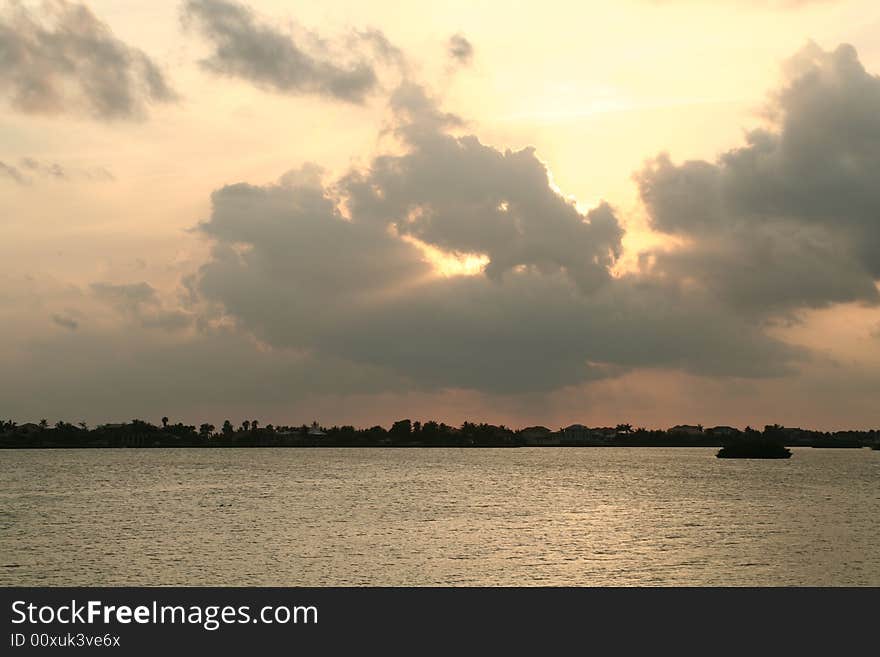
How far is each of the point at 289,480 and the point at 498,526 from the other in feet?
330

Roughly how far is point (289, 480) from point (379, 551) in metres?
117

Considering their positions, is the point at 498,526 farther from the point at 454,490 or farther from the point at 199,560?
the point at 454,490

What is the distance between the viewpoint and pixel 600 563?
7006cm

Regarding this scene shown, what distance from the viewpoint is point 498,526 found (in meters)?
94.4

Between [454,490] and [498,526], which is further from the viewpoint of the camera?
[454,490]
